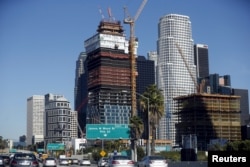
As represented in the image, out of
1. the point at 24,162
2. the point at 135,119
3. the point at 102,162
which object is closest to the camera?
the point at 24,162

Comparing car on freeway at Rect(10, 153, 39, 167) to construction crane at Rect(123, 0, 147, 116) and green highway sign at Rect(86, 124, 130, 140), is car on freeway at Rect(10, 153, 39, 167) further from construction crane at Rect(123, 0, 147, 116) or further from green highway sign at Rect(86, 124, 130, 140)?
construction crane at Rect(123, 0, 147, 116)

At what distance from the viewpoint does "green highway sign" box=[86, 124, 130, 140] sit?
75.2 metres

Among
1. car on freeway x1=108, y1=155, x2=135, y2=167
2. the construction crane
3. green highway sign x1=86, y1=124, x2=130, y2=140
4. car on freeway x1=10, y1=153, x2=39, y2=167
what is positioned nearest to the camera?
car on freeway x1=10, y1=153, x2=39, y2=167

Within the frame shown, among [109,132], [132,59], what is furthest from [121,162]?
[132,59]

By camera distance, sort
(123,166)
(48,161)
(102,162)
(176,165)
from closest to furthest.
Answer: (123,166), (176,165), (48,161), (102,162)

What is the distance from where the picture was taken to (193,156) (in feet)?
235

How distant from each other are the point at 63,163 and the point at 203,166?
37560 millimetres

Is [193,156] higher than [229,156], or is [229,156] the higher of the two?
[229,156]

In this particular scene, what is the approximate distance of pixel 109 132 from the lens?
75438mm

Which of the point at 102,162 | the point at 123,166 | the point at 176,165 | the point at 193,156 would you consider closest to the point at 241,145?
the point at 193,156

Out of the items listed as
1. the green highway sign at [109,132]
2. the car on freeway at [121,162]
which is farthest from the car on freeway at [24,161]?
the green highway sign at [109,132]

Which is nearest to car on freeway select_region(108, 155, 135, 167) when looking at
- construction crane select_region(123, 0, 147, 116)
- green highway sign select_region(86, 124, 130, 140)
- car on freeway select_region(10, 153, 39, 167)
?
car on freeway select_region(10, 153, 39, 167)

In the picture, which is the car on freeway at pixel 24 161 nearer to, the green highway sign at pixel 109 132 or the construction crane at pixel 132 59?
the green highway sign at pixel 109 132

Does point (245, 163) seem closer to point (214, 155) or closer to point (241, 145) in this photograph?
point (214, 155)
